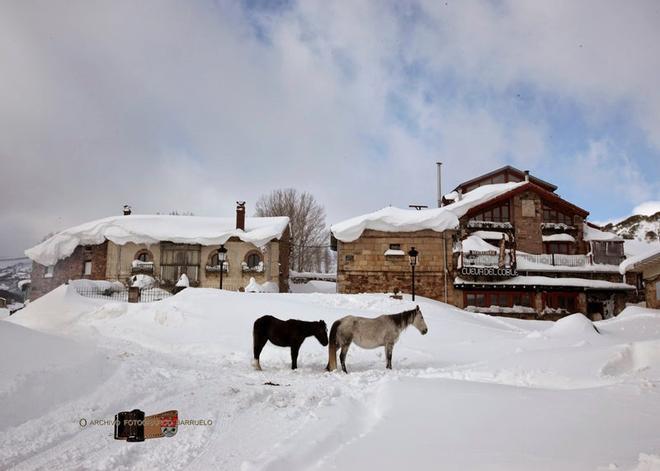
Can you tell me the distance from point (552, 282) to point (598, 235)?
22.1 ft

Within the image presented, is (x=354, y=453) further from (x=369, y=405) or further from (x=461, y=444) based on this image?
(x=369, y=405)

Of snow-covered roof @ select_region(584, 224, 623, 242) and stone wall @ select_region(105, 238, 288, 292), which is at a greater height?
snow-covered roof @ select_region(584, 224, 623, 242)

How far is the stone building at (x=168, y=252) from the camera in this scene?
31891 mm

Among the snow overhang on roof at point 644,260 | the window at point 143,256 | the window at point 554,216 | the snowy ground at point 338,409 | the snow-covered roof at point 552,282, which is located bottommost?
the snowy ground at point 338,409

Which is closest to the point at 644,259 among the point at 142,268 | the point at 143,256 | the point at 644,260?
the point at 644,260

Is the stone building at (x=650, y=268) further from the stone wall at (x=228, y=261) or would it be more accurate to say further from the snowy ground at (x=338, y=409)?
the stone wall at (x=228, y=261)

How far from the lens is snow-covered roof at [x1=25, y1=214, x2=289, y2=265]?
104 feet

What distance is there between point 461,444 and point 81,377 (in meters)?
5.21

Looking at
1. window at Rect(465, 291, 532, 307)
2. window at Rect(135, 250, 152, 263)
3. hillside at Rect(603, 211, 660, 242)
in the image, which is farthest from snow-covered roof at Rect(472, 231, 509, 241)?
window at Rect(135, 250, 152, 263)

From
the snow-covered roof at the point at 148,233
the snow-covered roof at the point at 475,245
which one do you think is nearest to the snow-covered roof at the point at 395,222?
the snow-covered roof at the point at 475,245

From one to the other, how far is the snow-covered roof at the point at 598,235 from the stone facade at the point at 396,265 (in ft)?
35.6

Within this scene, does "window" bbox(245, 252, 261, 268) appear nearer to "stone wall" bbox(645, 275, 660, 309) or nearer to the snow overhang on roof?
the snow overhang on roof

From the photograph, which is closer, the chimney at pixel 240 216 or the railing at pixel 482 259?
the railing at pixel 482 259

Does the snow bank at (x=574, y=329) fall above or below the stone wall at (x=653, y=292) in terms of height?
below
